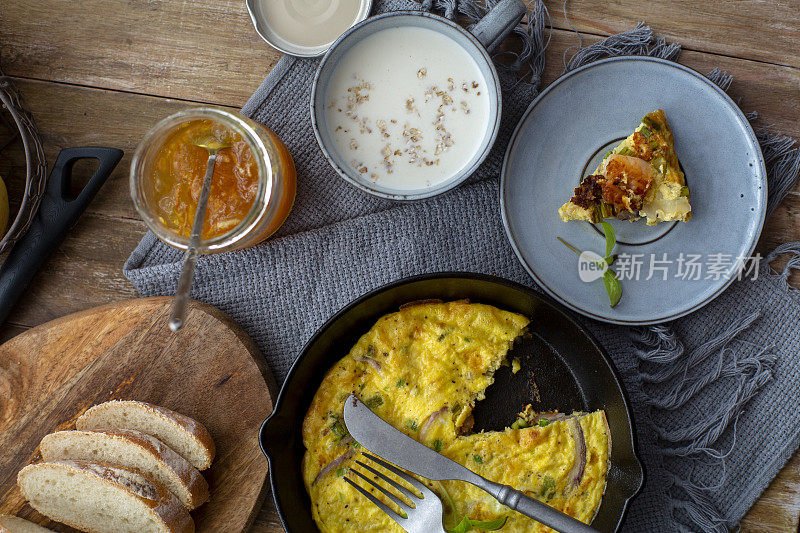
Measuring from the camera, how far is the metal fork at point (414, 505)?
214 centimetres

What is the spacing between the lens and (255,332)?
244 cm

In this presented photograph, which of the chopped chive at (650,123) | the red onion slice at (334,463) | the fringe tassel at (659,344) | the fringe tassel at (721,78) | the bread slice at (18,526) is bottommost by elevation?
the bread slice at (18,526)

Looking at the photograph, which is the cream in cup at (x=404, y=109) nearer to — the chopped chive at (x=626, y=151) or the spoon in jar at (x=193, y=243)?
the spoon in jar at (x=193, y=243)

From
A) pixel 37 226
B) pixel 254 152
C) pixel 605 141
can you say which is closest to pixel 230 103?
pixel 254 152

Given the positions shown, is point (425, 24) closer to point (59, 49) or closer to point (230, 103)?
point (230, 103)

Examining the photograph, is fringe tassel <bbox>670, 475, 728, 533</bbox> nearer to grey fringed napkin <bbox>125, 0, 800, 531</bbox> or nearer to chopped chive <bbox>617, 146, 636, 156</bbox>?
grey fringed napkin <bbox>125, 0, 800, 531</bbox>

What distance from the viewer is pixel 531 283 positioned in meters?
2.42

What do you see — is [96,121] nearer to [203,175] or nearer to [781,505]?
[203,175]

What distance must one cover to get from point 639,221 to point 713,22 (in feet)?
2.86

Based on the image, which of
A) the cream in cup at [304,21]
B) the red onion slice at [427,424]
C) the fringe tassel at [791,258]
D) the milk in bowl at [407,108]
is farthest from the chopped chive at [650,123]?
the red onion slice at [427,424]

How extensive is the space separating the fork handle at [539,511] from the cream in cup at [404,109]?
40.7 inches

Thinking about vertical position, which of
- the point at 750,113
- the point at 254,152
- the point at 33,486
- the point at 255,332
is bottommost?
the point at 33,486

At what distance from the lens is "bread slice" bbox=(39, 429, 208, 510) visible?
2.18 metres

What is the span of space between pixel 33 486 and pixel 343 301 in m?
1.29
